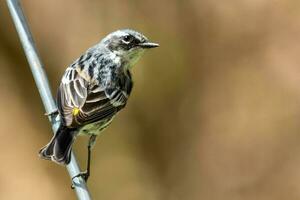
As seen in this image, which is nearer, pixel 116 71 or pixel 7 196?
pixel 116 71

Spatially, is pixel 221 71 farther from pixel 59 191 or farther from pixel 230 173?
pixel 59 191

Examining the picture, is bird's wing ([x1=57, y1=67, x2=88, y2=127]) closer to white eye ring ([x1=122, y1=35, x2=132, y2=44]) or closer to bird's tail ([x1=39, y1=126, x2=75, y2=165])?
bird's tail ([x1=39, y1=126, x2=75, y2=165])

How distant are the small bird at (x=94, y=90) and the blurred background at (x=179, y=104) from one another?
1.43 meters

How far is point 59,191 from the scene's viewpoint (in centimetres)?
564

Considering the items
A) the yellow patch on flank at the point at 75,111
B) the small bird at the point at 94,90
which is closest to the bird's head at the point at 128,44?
the small bird at the point at 94,90

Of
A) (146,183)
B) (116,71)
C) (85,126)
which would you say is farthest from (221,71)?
(85,126)

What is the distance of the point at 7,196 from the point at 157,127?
96 cm

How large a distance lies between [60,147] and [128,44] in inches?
29.2

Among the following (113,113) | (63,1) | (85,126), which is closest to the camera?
(85,126)

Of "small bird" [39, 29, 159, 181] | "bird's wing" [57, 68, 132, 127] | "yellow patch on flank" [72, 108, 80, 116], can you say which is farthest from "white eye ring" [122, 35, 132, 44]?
"yellow patch on flank" [72, 108, 80, 116]

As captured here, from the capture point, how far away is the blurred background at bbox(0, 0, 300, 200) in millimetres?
5543

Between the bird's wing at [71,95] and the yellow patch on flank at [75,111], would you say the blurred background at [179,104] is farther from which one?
the yellow patch on flank at [75,111]

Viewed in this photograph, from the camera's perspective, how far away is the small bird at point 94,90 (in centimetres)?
348

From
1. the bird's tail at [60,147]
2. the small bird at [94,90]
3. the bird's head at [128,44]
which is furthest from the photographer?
the bird's head at [128,44]
